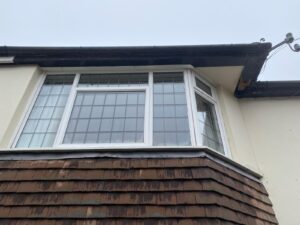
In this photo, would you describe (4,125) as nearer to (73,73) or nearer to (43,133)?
(43,133)

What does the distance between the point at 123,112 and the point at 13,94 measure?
1858mm

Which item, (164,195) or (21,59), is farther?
(21,59)

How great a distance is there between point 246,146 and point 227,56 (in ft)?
5.35

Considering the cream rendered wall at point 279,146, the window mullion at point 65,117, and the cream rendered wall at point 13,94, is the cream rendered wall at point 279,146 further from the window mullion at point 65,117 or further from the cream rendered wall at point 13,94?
the cream rendered wall at point 13,94

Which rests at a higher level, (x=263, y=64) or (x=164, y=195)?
(x=263, y=64)

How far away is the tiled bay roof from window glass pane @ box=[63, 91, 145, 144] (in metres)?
0.53

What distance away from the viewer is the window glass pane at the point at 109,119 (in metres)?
3.77

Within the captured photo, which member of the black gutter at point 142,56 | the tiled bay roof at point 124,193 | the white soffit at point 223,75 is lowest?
the tiled bay roof at point 124,193

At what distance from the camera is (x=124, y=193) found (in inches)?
114

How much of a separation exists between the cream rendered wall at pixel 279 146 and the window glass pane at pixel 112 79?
218 cm

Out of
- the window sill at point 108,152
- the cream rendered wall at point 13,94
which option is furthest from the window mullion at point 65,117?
the cream rendered wall at point 13,94

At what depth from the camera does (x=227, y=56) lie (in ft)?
15.2

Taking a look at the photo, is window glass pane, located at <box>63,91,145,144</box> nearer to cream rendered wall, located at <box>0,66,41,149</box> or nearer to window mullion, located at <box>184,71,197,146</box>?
window mullion, located at <box>184,71,197,146</box>

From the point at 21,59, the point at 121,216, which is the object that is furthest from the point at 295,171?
the point at 21,59
